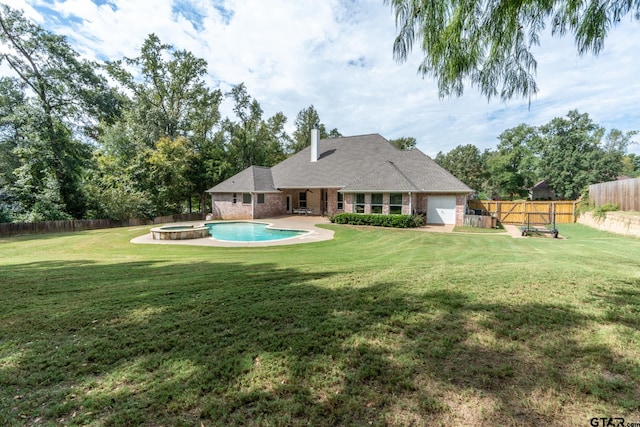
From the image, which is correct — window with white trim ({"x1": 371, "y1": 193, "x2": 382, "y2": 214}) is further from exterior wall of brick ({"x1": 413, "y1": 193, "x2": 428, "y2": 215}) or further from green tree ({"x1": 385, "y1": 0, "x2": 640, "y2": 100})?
green tree ({"x1": 385, "y1": 0, "x2": 640, "y2": 100})

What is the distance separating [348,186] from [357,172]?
332cm

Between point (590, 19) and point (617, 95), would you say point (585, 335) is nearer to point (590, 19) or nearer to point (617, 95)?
point (590, 19)

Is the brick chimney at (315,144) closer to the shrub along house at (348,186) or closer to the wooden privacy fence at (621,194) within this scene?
the shrub along house at (348,186)

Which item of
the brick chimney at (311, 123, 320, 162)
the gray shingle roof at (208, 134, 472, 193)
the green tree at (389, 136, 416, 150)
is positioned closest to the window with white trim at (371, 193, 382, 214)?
the gray shingle roof at (208, 134, 472, 193)

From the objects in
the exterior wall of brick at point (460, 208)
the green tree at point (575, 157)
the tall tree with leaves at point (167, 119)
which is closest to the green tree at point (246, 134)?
the tall tree with leaves at point (167, 119)

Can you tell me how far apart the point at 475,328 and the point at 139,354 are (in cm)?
352

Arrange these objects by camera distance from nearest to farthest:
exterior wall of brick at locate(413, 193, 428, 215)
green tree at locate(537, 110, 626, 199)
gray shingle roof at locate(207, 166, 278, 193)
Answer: exterior wall of brick at locate(413, 193, 428, 215) < gray shingle roof at locate(207, 166, 278, 193) < green tree at locate(537, 110, 626, 199)

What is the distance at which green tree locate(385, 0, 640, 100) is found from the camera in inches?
147

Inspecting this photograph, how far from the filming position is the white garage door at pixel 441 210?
18.6 m

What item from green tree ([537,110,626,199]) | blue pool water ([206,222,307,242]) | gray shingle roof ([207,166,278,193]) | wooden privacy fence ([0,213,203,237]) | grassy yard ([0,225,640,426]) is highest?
green tree ([537,110,626,199])

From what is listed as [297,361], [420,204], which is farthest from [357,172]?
[297,361]

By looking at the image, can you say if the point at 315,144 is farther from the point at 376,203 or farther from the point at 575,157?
the point at 575,157

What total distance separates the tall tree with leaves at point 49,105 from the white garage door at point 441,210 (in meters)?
23.8

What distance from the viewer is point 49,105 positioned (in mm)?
20062
